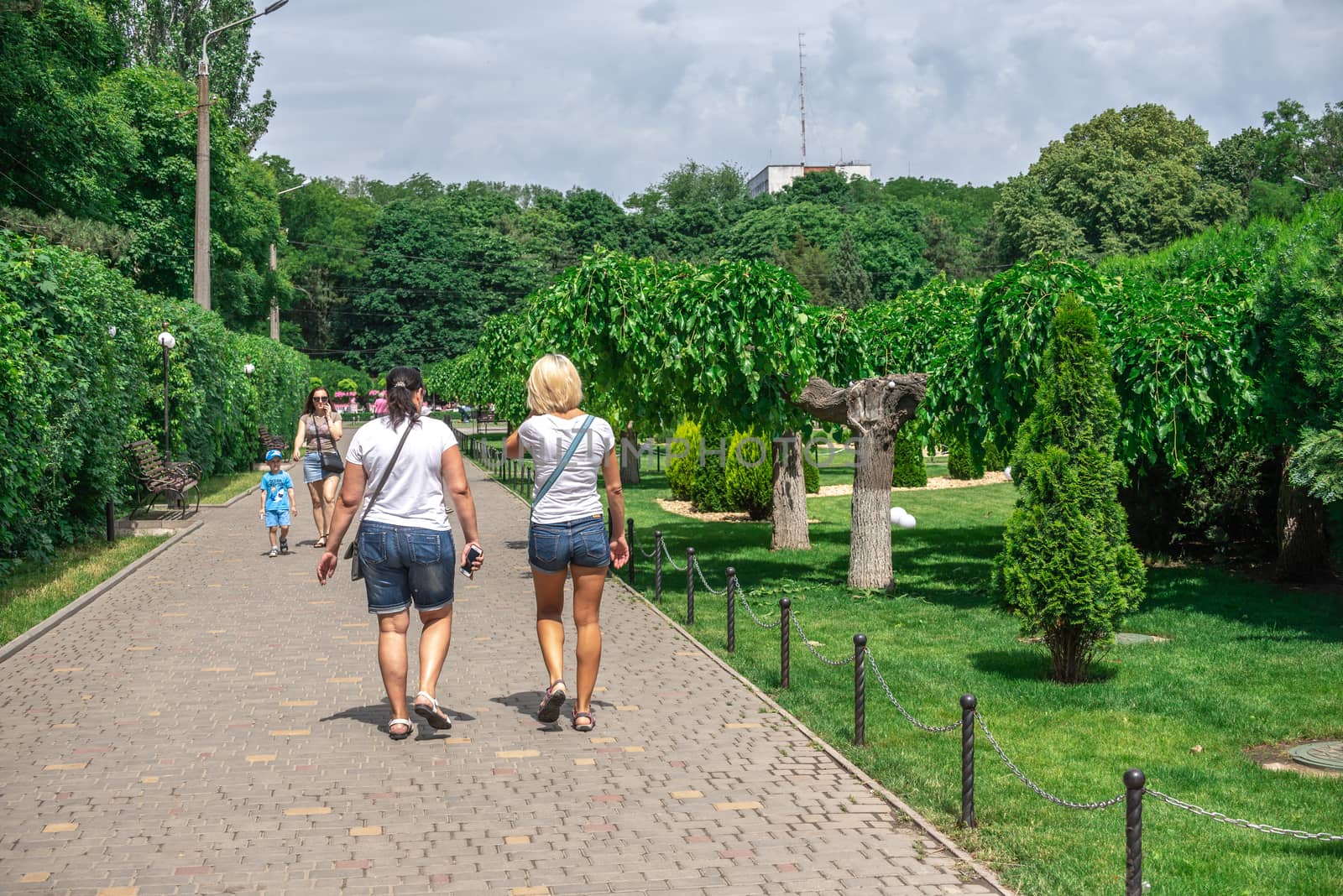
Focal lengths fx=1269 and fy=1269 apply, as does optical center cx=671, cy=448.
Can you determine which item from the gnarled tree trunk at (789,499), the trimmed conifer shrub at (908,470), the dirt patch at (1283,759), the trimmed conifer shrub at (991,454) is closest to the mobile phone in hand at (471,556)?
the dirt patch at (1283,759)

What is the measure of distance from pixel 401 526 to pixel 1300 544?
36.8 feet

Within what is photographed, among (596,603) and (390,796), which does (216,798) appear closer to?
(390,796)

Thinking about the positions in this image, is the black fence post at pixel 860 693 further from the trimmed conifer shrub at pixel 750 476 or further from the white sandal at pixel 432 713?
the trimmed conifer shrub at pixel 750 476

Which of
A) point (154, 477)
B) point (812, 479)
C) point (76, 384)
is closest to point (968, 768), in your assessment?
point (76, 384)

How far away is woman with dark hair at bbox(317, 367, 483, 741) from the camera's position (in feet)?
22.9

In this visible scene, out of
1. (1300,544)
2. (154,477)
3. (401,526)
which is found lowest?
(1300,544)

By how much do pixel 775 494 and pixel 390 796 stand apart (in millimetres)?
11888

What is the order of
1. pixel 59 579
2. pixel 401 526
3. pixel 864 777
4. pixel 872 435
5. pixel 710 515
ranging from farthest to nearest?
pixel 710 515
pixel 872 435
pixel 59 579
pixel 401 526
pixel 864 777

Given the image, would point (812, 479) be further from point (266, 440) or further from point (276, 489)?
point (266, 440)

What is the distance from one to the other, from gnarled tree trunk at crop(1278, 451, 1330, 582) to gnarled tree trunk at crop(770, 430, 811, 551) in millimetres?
5948

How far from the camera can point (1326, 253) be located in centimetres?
1178

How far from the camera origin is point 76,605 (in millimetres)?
11500

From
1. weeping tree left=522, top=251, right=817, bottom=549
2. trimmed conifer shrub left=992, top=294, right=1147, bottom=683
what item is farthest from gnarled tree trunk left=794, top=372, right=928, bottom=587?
trimmed conifer shrub left=992, top=294, right=1147, bottom=683

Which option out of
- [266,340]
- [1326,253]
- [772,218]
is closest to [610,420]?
[1326,253]
